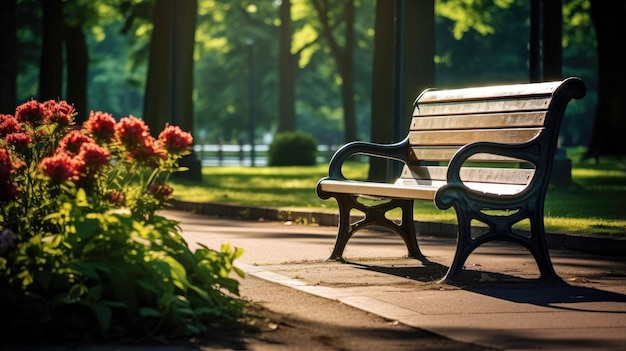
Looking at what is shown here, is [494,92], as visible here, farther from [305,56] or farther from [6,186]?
[305,56]

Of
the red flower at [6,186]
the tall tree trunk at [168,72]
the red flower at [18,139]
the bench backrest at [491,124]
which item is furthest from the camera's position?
the tall tree trunk at [168,72]

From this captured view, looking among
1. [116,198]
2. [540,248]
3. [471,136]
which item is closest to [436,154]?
[471,136]

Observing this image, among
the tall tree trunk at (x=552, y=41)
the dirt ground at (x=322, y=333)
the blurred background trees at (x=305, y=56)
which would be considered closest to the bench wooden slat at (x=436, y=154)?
the dirt ground at (x=322, y=333)

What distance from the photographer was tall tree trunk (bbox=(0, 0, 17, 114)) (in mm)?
37844

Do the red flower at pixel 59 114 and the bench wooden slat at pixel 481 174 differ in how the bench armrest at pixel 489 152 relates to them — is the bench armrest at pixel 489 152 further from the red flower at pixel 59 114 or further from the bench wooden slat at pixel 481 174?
the red flower at pixel 59 114

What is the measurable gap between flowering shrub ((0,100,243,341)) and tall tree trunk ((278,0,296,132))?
4621 centimetres

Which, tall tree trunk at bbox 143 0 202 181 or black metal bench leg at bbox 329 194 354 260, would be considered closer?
black metal bench leg at bbox 329 194 354 260

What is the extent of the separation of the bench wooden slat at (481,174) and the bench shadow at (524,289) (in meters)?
0.70

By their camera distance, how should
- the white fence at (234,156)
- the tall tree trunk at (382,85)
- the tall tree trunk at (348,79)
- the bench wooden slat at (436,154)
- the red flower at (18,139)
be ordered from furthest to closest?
the white fence at (234,156), the tall tree trunk at (348,79), the tall tree trunk at (382,85), the bench wooden slat at (436,154), the red flower at (18,139)

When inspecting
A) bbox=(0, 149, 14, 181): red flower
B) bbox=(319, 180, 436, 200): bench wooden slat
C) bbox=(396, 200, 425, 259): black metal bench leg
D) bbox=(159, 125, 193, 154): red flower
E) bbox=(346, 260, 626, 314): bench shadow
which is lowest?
bbox=(346, 260, 626, 314): bench shadow

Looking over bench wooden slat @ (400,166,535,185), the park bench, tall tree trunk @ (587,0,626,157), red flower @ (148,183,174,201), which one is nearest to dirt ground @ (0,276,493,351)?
red flower @ (148,183,174,201)

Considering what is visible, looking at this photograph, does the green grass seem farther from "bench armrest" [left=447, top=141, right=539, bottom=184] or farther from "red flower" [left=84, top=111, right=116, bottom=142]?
"red flower" [left=84, top=111, right=116, bottom=142]

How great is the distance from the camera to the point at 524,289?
9.73 m

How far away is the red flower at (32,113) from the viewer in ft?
32.5
